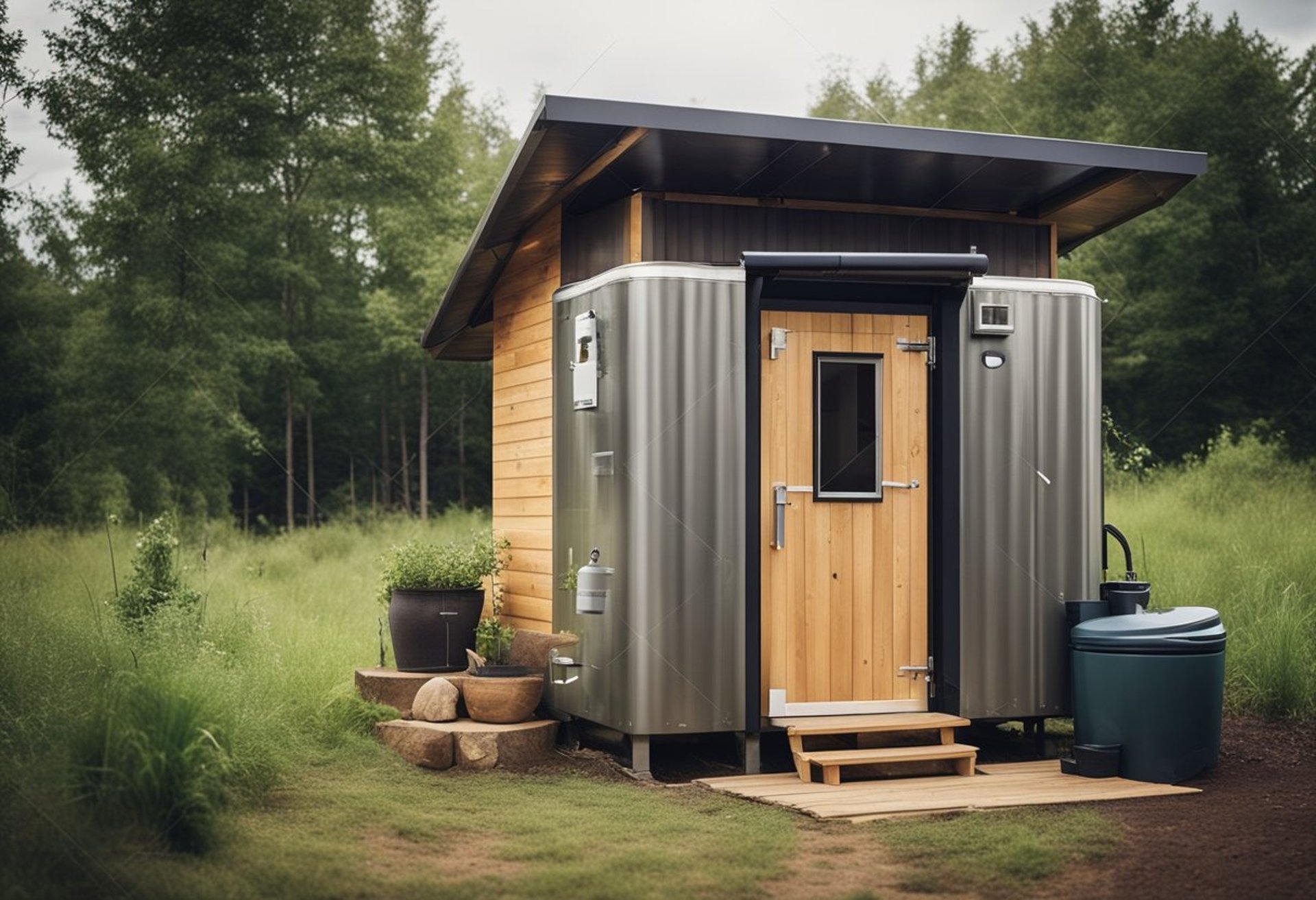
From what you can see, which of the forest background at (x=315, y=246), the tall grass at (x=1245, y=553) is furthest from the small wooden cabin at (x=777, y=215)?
the forest background at (x=315, y=246)

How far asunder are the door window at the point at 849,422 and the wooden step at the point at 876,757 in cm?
142

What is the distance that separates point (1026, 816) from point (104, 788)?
3.95 meters

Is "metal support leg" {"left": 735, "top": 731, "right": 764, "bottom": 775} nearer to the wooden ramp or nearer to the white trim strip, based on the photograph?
the wooden ramp

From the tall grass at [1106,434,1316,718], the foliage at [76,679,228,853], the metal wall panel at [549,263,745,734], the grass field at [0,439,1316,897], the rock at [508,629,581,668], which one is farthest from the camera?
the tall grass at [1106,434,1316,718]

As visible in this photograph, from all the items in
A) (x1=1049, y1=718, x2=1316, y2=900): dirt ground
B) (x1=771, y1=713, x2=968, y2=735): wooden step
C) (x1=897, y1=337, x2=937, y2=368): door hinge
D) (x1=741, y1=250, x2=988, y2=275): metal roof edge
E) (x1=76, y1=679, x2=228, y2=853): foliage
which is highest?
(x1=741, y1=250, x2=988, y2=275): metal roof edge

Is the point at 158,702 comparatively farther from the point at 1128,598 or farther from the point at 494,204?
the point at 1128,598

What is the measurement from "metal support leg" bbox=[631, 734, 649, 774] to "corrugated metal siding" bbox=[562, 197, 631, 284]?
2.67 metres

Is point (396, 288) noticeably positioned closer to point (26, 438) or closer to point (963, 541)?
point (26, 438)

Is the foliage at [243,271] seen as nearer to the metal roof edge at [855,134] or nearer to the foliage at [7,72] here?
the foliage at [7,72]

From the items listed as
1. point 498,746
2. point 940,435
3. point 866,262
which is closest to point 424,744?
point 498,746

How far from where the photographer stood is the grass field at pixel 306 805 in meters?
4.55

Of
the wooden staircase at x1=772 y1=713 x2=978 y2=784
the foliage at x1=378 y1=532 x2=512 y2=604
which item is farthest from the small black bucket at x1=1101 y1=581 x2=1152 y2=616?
the foliage at x1=378 y1=532 x2=512 y2=604

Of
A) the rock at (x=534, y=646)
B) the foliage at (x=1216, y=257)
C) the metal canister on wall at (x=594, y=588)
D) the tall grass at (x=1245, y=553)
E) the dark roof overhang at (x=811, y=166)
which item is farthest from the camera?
the foliage at (x=1216, y=257)

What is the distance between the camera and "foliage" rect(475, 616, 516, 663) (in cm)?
818
